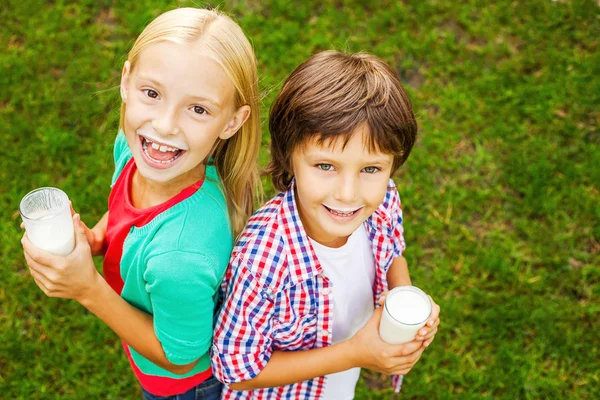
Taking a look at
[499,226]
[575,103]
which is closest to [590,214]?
[499,226]

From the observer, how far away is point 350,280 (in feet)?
7.52

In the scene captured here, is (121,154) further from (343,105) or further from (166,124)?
(343,105)

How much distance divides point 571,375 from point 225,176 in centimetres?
226

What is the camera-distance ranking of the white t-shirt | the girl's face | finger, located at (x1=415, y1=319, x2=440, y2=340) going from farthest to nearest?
the white t-shirt
finger, located at (x1=415, y1=319, x2=440, y2=340)
the girl's face

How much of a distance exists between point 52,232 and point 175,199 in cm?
39

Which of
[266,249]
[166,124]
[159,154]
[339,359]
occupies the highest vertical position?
[166,124]

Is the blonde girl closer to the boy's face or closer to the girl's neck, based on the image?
the girl's neck

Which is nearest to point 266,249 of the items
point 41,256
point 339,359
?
point 339,359

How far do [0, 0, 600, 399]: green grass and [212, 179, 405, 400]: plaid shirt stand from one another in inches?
37.2

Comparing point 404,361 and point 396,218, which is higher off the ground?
point 396,218

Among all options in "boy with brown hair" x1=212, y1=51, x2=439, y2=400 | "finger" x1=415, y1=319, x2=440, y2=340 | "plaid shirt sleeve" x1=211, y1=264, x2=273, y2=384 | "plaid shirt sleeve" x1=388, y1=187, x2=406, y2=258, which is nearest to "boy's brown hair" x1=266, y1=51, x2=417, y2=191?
"boy with brown hair" x1=212, y1=51, x2=439, y2=400

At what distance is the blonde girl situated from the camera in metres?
1.90

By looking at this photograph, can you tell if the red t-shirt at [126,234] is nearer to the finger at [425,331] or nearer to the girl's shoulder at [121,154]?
the girl's shoulder at [121,154]

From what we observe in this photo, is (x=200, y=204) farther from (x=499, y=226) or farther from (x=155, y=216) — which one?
(x=499, y=226)
